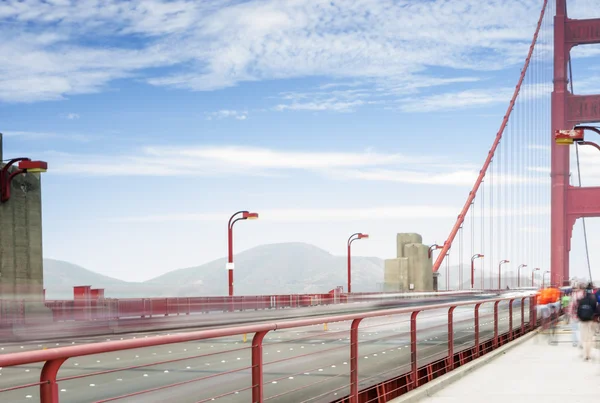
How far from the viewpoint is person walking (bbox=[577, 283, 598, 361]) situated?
13.9 m

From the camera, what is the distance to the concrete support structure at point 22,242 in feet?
99.5

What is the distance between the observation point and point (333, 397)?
9055mm

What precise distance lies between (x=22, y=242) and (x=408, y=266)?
162 ft

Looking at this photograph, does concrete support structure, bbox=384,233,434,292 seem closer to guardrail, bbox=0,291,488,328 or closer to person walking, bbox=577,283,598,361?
guardrail, bbox=0,291,488,328

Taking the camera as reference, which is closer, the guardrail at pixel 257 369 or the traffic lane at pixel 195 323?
the guardrail at pixel 257 369

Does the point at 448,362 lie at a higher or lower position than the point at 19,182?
lower

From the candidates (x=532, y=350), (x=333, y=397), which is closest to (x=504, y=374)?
(x=333, y=397)

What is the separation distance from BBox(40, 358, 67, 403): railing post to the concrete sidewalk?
19.0 feet

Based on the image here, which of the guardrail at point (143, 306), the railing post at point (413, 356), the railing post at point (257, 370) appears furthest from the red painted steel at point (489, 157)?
the railing post at point (257, 370)

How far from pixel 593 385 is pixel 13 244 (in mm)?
25134

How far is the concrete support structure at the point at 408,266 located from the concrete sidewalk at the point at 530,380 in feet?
196

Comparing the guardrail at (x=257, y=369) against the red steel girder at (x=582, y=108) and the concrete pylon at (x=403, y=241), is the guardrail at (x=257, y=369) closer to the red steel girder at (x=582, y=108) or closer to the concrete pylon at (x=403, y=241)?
the red steel girder at (x=582, y=108)

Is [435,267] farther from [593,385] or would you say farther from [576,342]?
[593,385]

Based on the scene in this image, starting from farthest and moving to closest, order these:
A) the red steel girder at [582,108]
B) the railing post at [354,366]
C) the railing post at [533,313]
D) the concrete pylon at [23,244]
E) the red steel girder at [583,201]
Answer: the red steel girder at [582,108] < the red steel girder at [583,201] < the concrete pylon at [23,244] < the railing post at [533,313] < the railing post at [354,366]
